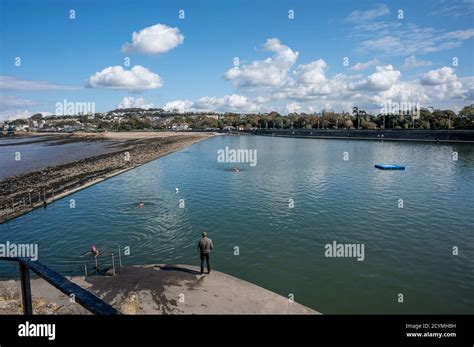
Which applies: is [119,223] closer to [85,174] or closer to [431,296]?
[431,296]

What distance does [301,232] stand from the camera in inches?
974

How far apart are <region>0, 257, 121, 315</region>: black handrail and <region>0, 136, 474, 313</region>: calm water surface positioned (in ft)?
42.6

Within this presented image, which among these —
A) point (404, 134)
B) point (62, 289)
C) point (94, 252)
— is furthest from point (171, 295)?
point (404, 134)

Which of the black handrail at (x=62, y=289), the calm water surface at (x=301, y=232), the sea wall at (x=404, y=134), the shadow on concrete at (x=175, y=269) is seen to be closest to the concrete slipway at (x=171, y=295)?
the shadow on concrete at (x=175, y=269)

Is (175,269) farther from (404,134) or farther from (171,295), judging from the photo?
(404,134)

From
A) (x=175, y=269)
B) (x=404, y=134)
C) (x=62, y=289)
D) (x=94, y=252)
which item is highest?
(x=404, y=134)

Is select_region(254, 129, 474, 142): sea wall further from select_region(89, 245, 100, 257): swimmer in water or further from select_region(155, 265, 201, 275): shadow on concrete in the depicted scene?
select_region(89, 245, 100, 257): swimmer in water

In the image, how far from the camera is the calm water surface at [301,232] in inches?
661

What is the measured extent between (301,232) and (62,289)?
891 inches

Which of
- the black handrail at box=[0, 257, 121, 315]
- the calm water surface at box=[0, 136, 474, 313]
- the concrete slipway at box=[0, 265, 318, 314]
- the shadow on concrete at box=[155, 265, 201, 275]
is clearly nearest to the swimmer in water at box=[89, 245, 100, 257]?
the calm water surface at box=[0, 136, 474, 313]

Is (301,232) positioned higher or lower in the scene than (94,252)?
lower

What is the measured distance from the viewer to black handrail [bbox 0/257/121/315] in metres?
2.85

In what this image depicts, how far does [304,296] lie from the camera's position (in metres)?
15.8

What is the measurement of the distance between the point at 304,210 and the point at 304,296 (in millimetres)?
15297
